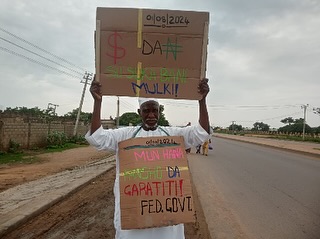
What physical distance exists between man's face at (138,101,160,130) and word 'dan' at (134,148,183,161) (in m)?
0.22

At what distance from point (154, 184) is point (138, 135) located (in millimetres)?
412

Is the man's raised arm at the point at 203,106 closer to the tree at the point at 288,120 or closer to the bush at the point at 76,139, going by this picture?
the bush at the point at 76,139

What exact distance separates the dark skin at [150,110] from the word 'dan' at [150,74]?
0.48 ft

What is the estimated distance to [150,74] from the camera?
9.14 ft

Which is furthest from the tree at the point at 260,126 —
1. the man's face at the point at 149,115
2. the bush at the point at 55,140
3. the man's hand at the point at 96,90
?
the man's hand at the point at 96,90

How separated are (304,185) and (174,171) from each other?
7926 millimetres

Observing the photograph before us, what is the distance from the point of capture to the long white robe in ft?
8.21

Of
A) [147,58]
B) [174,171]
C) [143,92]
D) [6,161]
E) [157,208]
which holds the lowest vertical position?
[6,161]

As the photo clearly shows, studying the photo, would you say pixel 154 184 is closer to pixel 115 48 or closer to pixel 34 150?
pixel 115 48

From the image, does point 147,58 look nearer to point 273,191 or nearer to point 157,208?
point 157,208

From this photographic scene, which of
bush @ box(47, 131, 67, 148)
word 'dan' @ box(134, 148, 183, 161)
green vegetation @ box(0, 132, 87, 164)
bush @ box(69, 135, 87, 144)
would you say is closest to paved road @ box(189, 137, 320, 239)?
word 'dan' @ box(134, 148, 183, 161)

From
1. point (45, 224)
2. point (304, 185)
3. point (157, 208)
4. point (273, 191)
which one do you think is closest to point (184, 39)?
point (157, 208)

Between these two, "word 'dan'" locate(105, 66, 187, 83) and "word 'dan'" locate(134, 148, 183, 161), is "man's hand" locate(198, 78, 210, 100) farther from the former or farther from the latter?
"word 'dan'" locate(134, 148, 183, 161)

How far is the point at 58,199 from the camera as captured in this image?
6.81 metres
